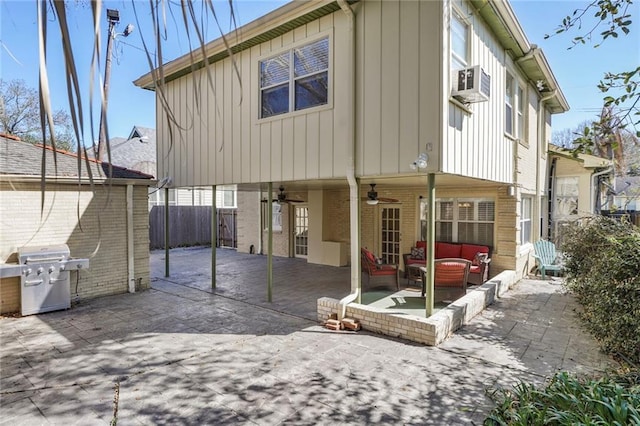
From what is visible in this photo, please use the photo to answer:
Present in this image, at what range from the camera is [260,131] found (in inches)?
301

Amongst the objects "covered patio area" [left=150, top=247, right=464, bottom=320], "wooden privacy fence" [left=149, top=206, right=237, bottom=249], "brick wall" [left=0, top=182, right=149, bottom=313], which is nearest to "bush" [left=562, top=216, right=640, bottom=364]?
"covered patio area" [left=150, top=247, right=464, bottom=320]

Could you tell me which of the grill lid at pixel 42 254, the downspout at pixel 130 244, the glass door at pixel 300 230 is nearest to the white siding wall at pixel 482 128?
the downspout at pixel 130 244

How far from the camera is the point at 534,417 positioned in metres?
3.07

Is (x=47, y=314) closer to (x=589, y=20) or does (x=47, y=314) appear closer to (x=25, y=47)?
(x=25, y=47)

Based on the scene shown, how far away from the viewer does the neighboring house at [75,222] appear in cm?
700

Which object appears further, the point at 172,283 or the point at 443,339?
the point at 172,283

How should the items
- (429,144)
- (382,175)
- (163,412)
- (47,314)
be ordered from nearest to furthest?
(163,412) < (429,144) < (382,175) < (47,314)

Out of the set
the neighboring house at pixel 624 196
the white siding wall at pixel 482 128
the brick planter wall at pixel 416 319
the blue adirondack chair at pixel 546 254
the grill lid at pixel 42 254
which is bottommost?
the brick planter wall at pixel 416 319

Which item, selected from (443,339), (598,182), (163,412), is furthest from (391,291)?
(598,182)

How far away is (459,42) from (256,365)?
6.10m

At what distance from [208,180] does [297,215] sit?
618 centimetres

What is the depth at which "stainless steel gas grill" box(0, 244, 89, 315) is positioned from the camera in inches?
267

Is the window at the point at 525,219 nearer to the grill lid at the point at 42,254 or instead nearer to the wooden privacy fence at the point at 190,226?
the grill lid at the point at 42,254

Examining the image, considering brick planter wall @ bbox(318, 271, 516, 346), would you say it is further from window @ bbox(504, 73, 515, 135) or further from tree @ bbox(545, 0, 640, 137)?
window @ bbox(504, 73, 515, 135)
